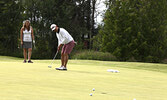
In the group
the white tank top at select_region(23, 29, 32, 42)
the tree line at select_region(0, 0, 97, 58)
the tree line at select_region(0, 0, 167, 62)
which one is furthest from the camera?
the tree line at select_region(0, 0, 97, 58)

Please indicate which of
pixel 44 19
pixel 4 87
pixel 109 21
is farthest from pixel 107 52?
pixel 4 87

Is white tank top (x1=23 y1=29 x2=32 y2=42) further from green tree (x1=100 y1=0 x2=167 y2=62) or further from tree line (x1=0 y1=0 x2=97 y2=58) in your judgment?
tree line (x1=0 y1=0 x2=97 y2=58)

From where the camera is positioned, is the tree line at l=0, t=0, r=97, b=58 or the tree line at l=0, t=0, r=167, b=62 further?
Answer: the tree line at l=0, t=0, r=97, b=58

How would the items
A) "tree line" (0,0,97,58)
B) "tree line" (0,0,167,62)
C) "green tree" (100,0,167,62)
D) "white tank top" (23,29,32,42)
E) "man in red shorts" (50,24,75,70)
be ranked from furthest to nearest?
"tree line" (0,0,97,58), "tree line" (0,0,167,62), "green tree" (100,0,167,62), "white tank top" (23,29,32,42), "man in red shorts" (50,24,75,70)

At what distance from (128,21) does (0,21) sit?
42.1ft

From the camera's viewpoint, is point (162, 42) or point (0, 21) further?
point (0, 21)

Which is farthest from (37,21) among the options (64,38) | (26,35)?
(64,38)

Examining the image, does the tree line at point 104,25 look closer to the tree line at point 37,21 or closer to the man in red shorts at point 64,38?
the tree line at point 37,21

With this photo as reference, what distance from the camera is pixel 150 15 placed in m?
28.4

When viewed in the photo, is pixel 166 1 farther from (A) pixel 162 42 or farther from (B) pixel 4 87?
(B) pixel 4 87

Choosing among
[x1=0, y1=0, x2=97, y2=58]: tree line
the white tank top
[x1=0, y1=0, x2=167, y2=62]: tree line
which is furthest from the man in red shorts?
[x1=0, y1=0, x2=97, y2=58]: tree line

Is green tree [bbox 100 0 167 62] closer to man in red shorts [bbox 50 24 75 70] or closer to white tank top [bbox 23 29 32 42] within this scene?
white tank top [bbox 23 29 32 42]

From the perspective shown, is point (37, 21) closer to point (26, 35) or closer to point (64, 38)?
point (26, 35)

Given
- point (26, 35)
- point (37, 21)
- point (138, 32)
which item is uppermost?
point (37, 21)
